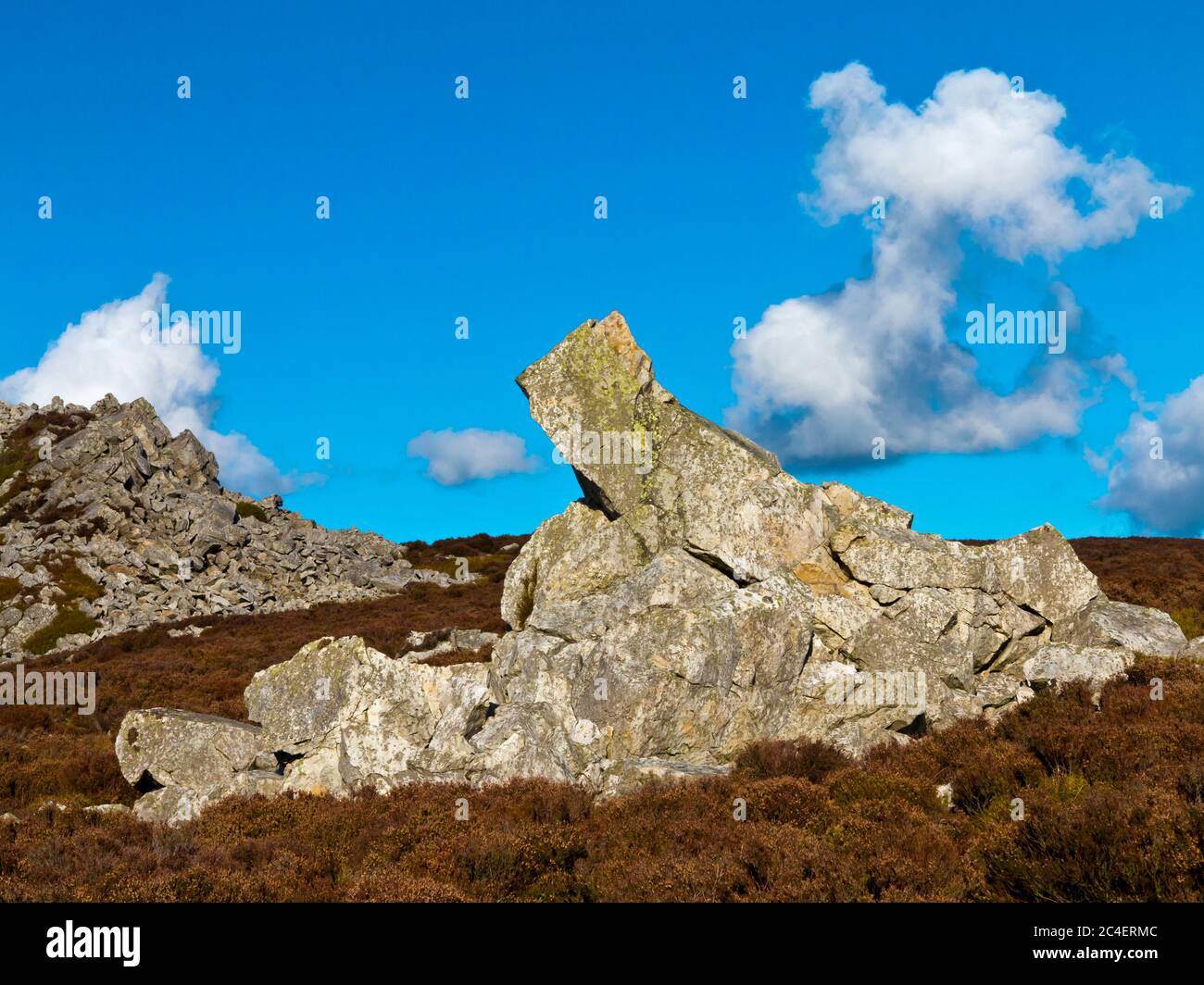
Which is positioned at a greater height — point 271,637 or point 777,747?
point 271,637

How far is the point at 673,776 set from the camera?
1512 centimetres

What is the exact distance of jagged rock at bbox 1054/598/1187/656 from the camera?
64.7 feet

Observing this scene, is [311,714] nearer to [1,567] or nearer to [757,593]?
[757,593]

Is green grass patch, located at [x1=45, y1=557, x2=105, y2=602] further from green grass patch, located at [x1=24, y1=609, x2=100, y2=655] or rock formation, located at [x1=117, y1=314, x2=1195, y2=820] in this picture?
rock formation, located at [x1=117, y1=314, x2=1195, y2=820]

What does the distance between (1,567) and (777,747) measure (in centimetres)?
5915

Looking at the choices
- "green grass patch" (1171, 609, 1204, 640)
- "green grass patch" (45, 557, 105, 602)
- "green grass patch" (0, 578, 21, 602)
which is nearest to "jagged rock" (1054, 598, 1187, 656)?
"green grass patch" (1171, 609, 1204, 640)

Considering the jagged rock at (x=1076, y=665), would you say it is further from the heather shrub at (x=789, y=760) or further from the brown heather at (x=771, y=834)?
the heather shrub at (x=789, y=760)

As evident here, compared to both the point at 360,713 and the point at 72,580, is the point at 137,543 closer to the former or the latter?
the point at 72,580

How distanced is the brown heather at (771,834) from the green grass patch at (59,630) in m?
36.9

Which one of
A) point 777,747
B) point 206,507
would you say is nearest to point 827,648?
point 777,747

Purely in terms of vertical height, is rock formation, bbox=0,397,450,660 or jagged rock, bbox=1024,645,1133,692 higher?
rock formation, bbox=0,397,450,660

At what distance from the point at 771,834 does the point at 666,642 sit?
630 centimetres

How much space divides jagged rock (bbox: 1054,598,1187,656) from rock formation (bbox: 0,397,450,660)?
46.7m
